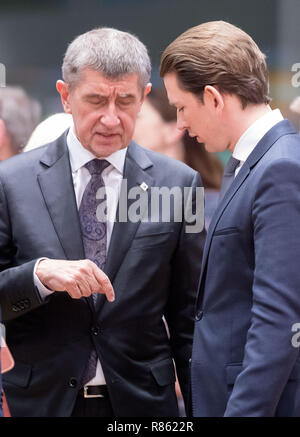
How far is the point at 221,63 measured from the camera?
2141 mm

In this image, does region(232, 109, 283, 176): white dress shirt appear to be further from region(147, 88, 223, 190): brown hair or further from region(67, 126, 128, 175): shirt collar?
region(147, 88, 223, 190): brown hair

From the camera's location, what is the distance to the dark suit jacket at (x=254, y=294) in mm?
1901

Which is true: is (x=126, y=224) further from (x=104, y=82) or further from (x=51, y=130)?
(x=51, y=130)

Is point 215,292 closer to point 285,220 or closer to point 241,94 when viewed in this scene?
point 285,220

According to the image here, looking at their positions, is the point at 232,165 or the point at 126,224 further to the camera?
the point at 126,224

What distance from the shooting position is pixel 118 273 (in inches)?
95.3

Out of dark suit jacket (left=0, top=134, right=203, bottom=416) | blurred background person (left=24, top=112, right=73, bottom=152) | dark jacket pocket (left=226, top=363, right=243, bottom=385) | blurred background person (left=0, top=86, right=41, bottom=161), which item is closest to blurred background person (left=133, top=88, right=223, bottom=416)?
blurred background person (left=0, top=86, right=41, bottom=161)

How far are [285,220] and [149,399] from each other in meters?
0.85

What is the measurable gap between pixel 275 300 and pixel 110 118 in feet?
2.63

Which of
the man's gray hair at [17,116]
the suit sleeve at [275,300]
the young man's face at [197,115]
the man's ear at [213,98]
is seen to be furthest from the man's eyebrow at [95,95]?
the man's gray hair at [17,116]

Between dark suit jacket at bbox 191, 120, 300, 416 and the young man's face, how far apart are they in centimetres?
16

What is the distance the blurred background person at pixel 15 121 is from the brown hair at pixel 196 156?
78 centimetres

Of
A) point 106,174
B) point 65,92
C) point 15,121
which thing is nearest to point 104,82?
point 65,92

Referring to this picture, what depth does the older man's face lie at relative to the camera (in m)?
2.37
